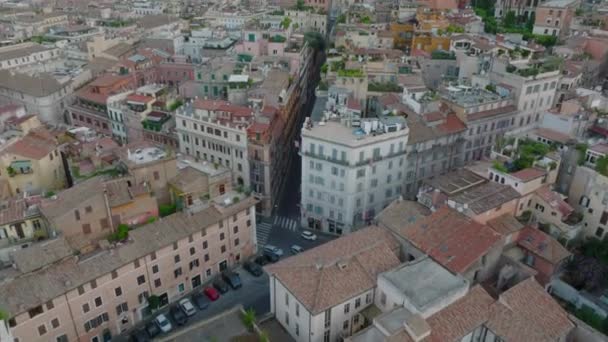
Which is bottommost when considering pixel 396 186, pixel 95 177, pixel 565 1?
pixel 396 186

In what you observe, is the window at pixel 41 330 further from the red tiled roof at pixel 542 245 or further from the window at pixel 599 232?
the window at pixel 599 232

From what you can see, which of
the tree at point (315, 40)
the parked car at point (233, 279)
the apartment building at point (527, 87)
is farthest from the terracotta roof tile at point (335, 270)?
the tree at point (315, 40)

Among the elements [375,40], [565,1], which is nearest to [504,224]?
[375,40]

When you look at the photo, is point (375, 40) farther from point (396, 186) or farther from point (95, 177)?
point (95, 177)

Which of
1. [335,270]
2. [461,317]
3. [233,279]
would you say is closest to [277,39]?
[233,279]

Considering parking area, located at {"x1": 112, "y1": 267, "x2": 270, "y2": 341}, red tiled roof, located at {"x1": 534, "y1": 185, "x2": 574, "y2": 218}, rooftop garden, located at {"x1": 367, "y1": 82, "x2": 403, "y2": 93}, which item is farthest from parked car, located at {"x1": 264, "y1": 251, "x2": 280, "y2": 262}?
rooftop garden, located at {"x1": 367, "y1": 82, "x2": 403, "y2": 93}

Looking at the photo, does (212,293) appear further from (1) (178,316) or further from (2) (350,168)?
(2) (350,168)
